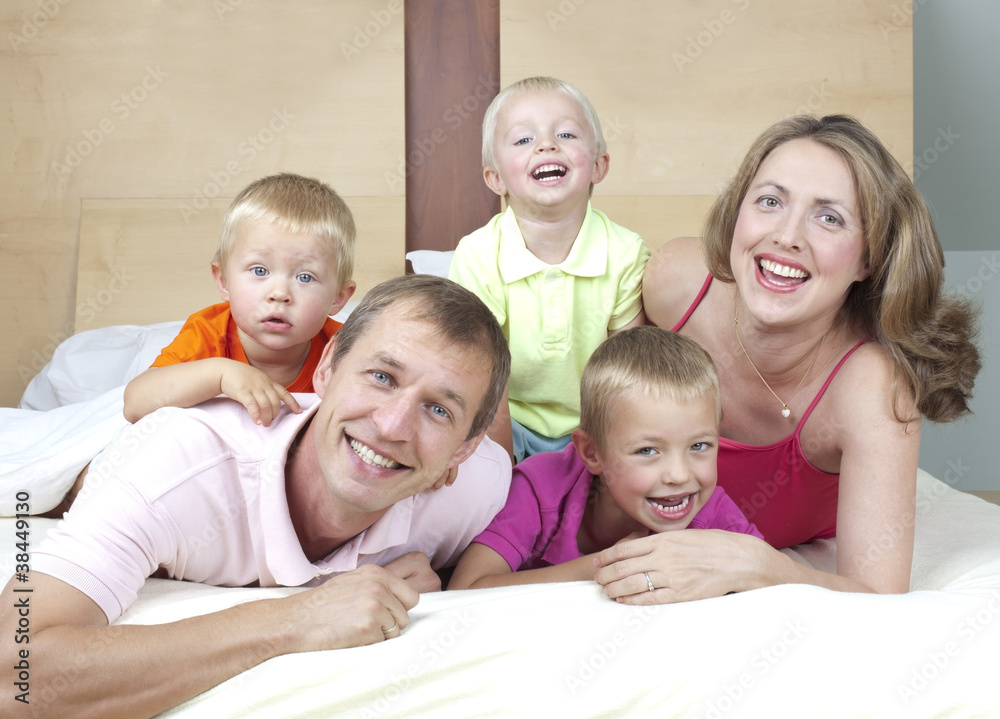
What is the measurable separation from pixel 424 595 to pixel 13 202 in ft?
8.68

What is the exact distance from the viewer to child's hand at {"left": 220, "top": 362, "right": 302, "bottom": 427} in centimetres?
123

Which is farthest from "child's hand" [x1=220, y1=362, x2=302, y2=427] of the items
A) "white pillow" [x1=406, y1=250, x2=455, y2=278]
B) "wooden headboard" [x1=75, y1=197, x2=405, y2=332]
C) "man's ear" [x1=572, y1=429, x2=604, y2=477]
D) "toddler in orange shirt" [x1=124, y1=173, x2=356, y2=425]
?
"wooden headboard" [x1=75, y1=197, x2=405, y2=332]

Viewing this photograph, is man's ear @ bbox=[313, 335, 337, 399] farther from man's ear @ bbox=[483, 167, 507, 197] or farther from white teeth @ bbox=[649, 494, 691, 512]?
man's ear @ bbox=[483, 167, 507, 197]

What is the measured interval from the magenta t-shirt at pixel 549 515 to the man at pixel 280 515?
4.2 inches

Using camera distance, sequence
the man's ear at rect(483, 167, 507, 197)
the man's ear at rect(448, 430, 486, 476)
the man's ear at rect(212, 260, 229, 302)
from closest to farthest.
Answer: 1. the man's ear at rect(448, 430, 486, 476)
2. the man's ear at rect(212, 260, 229, 302)
3. the man's ear at rect(483, 167, 507, 197)

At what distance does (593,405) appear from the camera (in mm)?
1457

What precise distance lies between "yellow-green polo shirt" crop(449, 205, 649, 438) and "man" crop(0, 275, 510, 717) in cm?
52

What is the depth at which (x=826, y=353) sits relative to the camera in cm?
158

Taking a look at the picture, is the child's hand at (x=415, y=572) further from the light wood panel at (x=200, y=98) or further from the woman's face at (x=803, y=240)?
the light wood panel at (x=200, y=98)

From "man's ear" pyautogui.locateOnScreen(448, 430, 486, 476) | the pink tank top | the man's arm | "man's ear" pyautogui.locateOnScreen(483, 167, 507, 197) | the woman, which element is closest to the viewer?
the man's arm

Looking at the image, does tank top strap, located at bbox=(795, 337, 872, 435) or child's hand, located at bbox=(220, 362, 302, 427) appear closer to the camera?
child's hand, located at bbox=(220, 362, 302, 427)

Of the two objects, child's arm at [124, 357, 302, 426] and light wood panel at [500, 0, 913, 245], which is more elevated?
light wood panel at [500, 0, 913, 245]

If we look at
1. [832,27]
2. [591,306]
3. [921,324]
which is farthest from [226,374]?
[832,27]

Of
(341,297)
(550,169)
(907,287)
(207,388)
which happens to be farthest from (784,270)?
(207,388)
